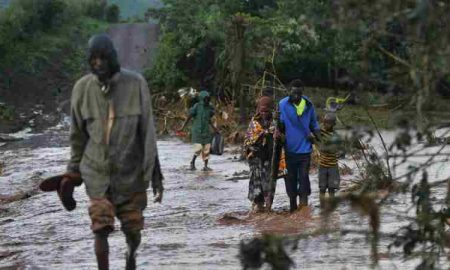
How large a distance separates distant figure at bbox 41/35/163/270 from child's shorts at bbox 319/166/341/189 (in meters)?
5.20

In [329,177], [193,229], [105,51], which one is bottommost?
[193,229]

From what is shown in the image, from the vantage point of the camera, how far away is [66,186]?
6.91 meters

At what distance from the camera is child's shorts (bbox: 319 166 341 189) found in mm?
11680

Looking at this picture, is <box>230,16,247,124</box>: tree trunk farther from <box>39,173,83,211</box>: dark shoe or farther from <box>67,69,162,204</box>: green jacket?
<box>67,69,162,204</box>: green jacket

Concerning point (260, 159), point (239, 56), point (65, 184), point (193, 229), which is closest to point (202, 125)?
point (239, 56)

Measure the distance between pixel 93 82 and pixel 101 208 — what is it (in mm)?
883

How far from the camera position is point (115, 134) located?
665 cm

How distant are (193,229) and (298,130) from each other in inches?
66.6

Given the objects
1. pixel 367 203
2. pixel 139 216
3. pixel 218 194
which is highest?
pixel 367 203

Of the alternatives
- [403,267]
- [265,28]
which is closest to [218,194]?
[403,267]

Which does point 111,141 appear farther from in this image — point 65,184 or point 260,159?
point 260,159

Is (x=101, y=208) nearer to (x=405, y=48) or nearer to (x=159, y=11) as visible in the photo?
(x=405, y=48)

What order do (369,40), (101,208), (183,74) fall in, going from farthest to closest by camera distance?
(183,74) → (101,208) → (369,40)

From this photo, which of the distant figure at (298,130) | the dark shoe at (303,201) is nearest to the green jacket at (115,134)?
the distant figure at (298,130)
